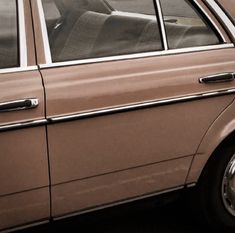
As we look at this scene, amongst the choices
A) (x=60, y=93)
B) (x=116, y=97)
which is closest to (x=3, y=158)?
(x=60, y=93)

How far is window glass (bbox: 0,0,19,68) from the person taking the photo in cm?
257

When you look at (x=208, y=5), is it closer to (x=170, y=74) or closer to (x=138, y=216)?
(x=170, y=74)

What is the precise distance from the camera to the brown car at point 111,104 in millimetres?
2553

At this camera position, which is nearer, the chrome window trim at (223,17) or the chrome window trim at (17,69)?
the chrome window trim at (17,69)

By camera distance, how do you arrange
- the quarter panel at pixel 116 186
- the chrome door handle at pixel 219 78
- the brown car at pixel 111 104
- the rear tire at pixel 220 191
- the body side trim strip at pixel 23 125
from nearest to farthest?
the body side trim strip at pixel 23 125
the brown car at pixel 111 104
the quarter panel at pixel 116 186
the chrome door handle at pixel 219 78
the rear tire at pixel 220 191

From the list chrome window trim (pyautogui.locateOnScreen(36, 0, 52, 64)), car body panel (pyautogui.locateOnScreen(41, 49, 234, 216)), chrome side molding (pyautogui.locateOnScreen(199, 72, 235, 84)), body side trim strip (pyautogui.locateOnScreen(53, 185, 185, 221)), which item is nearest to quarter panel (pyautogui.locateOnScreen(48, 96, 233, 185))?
car body panel (pyautogui.locateOnScreen(41, 49, 234, 216))

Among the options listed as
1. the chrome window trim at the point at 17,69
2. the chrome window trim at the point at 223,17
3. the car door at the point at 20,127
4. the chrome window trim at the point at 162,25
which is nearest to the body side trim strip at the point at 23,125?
the car door at the point at 20,127

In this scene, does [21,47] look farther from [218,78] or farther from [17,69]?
[218,78]

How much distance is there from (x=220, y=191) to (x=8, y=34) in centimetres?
156

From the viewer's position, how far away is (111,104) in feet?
8.84

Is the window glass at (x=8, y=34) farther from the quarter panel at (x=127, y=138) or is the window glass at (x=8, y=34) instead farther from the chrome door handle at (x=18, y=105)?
the quarter panel at (x=127, y=138)

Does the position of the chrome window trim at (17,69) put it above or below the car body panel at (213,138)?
above

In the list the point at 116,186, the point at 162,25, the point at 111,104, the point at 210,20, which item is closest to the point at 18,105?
the point at 111,104

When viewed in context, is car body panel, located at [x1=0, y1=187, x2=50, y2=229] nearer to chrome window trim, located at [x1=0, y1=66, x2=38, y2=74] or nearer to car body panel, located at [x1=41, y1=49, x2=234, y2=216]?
car body panel, located at [x1=41, y1=49, x2=234, y2=216]
